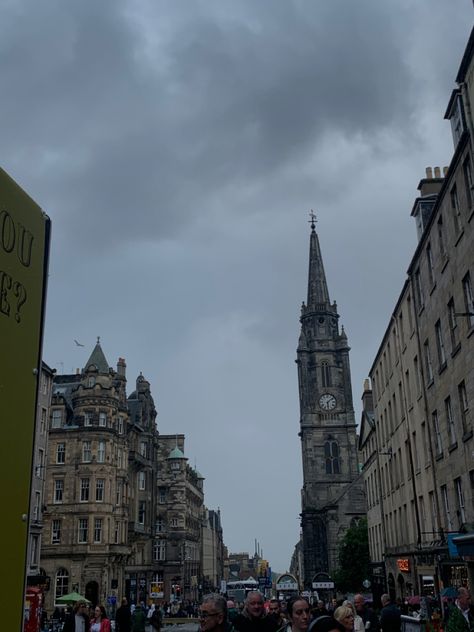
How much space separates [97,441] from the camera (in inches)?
2292

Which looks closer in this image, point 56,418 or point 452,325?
point 452,325

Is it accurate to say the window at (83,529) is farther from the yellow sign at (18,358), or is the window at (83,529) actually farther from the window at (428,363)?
A: the yellow sign at (18,358)

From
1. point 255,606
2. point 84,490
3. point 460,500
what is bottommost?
point 255,606

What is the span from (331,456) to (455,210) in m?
81.2

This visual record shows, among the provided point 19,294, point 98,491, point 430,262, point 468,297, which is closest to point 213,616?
point 19,294

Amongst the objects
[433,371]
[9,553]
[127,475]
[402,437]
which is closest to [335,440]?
[127,475]

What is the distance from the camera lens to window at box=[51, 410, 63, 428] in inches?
2354

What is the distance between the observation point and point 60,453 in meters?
58.6

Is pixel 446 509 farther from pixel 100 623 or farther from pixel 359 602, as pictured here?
pixel 100 623

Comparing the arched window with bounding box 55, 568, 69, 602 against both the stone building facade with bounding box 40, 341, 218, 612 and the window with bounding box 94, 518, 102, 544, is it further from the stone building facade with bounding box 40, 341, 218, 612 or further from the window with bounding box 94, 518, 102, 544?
the window with bounding box 94, 518, 102, 544

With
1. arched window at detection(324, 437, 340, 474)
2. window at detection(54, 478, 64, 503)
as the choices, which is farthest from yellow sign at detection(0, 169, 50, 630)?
arched window at detection(324, 437, 340, 474)

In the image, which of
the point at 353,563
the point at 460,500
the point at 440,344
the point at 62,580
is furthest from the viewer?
the point at 353,563

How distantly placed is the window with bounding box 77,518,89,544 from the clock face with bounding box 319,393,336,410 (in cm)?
5341

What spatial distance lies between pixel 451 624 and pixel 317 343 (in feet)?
316
